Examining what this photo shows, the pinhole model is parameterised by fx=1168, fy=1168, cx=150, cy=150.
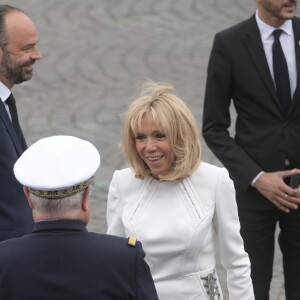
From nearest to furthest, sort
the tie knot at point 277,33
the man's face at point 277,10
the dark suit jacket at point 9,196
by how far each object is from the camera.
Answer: the dark suit jacket at point 9,196
the man's face at point 277,10
the tie knot at point 277,33

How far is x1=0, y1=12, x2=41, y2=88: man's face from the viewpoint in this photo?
569 centimetres

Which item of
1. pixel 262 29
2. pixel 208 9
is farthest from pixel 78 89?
pixel 262 29

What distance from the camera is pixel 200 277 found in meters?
5.07

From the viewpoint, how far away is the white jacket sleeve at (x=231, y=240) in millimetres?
5148

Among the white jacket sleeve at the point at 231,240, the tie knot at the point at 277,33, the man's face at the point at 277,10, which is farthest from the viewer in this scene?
the tie knot at the point at 277,33

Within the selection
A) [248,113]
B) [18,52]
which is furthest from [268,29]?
[18,52]

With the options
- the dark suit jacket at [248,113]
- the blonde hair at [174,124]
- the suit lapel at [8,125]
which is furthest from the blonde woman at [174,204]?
the dark suit jacket at [248,113]

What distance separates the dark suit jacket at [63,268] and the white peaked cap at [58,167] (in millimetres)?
123

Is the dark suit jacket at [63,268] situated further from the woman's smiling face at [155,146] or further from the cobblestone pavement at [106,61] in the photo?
the cobblestone pavement at [106,61]

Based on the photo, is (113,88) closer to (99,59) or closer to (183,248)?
(99,59)

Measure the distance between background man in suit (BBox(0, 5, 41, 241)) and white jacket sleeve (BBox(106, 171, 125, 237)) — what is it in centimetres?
50

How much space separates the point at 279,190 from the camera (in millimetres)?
6133

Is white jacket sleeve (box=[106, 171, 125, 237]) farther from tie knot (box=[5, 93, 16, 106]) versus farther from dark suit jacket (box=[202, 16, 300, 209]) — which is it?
dark suit jacket (box=[202, 16, 300, 209])

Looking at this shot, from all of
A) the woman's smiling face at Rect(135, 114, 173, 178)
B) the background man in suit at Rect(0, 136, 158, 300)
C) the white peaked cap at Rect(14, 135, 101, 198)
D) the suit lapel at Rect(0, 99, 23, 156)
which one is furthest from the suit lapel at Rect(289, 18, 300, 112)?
the background man in suit at Rect(0, 136, 158, 300)
